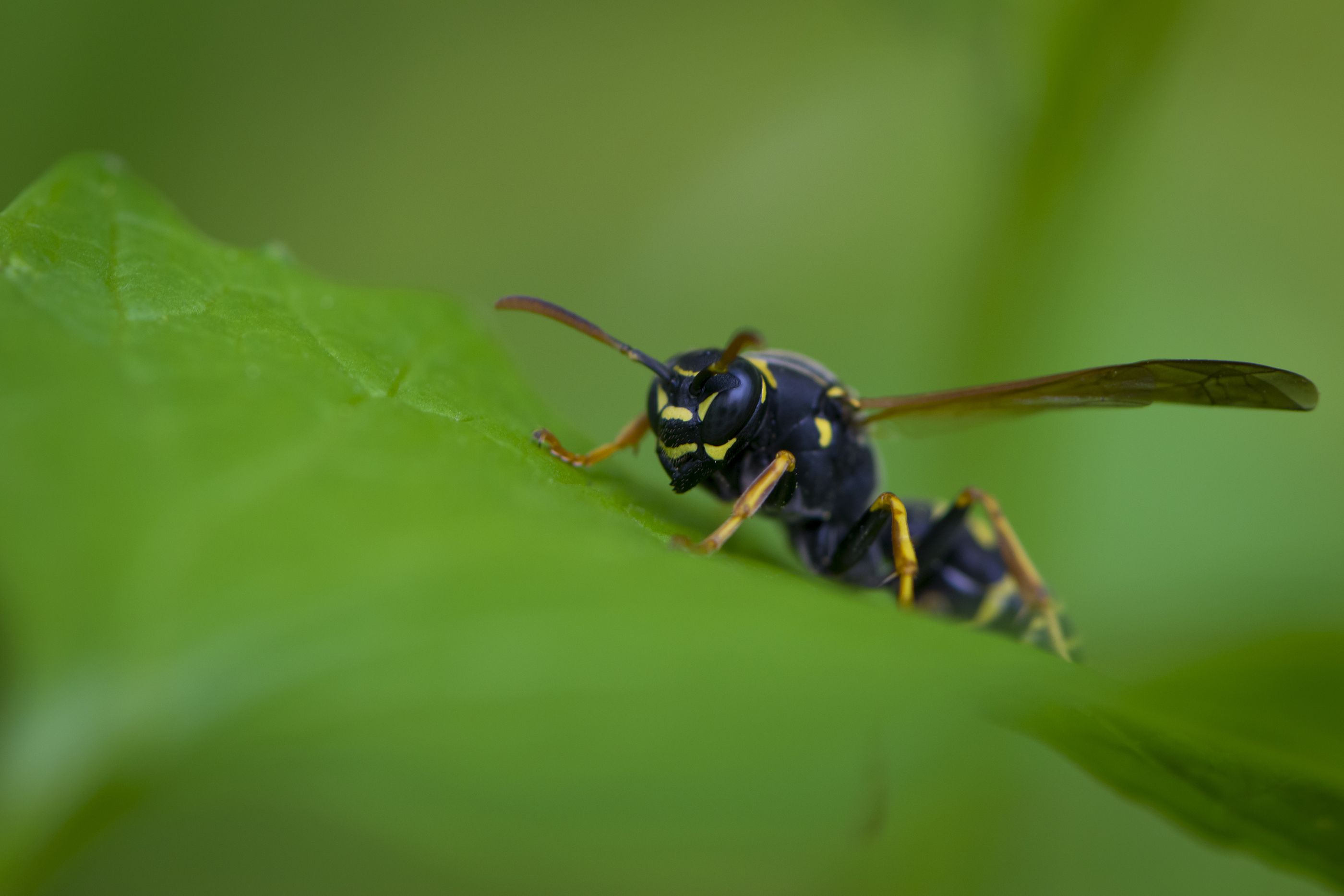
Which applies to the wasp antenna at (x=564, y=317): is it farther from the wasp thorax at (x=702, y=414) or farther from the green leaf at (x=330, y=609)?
the green leaf at (x=330, y=609)

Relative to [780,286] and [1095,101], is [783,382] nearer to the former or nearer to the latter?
[1095,101]

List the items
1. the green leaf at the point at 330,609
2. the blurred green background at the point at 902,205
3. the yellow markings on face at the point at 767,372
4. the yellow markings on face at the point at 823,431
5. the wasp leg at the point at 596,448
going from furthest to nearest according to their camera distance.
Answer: the blurred green background at the point at 902,205
the yellow markings on face at the point at 823,431
the yellow markings on face at the point at 767,372
the wasp leg at the point at 596,448
the green leaf at the point at 330,609

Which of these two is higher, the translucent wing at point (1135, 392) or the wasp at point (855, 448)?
the translucent wing at point (1135, 392)

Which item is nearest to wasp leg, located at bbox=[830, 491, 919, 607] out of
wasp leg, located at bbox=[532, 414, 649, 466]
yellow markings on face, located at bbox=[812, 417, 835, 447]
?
yellow markings on face, located at bbox=[812, 417, 835, 447]

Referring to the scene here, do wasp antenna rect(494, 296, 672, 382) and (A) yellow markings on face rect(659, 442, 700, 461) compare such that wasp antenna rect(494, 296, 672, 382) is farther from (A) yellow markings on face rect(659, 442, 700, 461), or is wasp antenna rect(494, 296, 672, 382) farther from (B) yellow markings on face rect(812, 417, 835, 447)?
(B) yellow markings on face rect(812, 417, 835, 447)

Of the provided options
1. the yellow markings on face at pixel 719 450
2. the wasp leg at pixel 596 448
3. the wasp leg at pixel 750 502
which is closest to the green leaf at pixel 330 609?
the wasp leg at pixel 750 502

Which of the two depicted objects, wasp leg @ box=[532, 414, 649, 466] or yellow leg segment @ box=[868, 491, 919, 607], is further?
yellow leg segment @ box=[868, 491, 919, 607]

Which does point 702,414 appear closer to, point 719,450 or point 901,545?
point 719,450

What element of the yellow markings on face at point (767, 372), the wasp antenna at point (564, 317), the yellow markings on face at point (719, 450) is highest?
the yellow markings on face at point (767, 372)
